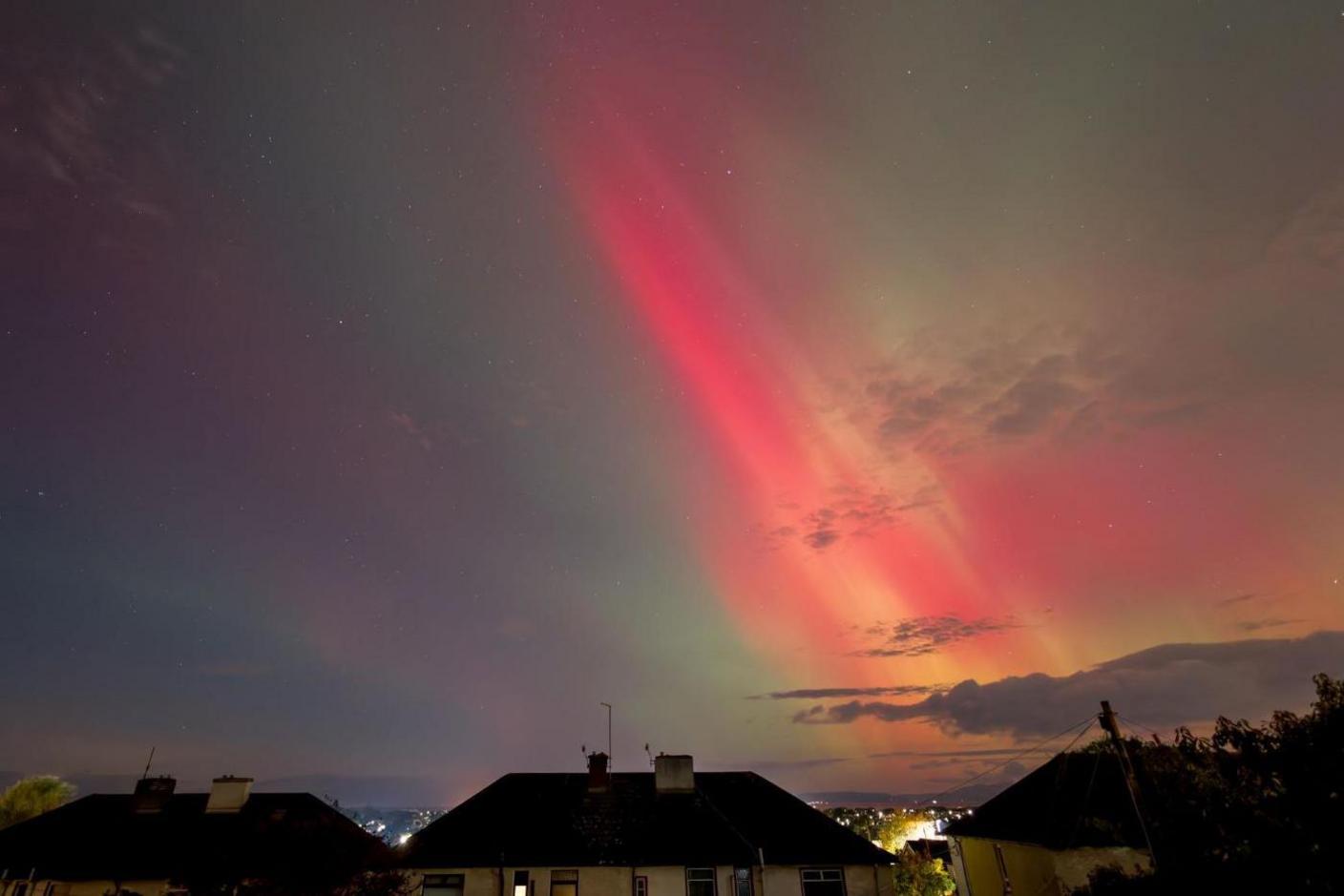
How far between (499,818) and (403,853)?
5053 millimetres

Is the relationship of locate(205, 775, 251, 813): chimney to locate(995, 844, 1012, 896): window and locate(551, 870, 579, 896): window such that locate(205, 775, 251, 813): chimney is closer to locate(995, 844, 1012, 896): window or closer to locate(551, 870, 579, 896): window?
locate(551, 870, 579, 896): window

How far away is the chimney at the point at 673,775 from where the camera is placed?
36.3 m

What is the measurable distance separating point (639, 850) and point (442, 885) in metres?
8.84

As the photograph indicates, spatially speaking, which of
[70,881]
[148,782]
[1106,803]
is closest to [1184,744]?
[1106,803]

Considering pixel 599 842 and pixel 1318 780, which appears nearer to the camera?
pixel 1318 780

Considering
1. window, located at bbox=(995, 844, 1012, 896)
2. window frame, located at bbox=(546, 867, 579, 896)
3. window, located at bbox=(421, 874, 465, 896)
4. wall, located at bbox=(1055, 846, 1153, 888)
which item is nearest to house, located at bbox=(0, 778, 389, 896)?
window, located at bbox=(421, 874, 465, 896)

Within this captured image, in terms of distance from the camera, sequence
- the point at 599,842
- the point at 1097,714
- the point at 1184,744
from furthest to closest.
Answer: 1. the point at 599,842
2. the point at 1097,714
3. the point at 1184,744

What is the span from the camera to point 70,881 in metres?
28.7

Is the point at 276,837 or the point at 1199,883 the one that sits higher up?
the point at 276,837

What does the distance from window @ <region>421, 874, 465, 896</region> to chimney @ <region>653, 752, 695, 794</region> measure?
11435mm

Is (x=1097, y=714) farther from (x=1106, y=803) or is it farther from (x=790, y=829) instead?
(x=790, y=829)

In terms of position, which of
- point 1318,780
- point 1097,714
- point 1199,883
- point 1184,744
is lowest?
point 1199,883

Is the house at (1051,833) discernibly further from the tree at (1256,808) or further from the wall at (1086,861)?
the tree at (1256,808)

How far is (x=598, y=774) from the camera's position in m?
37.4
